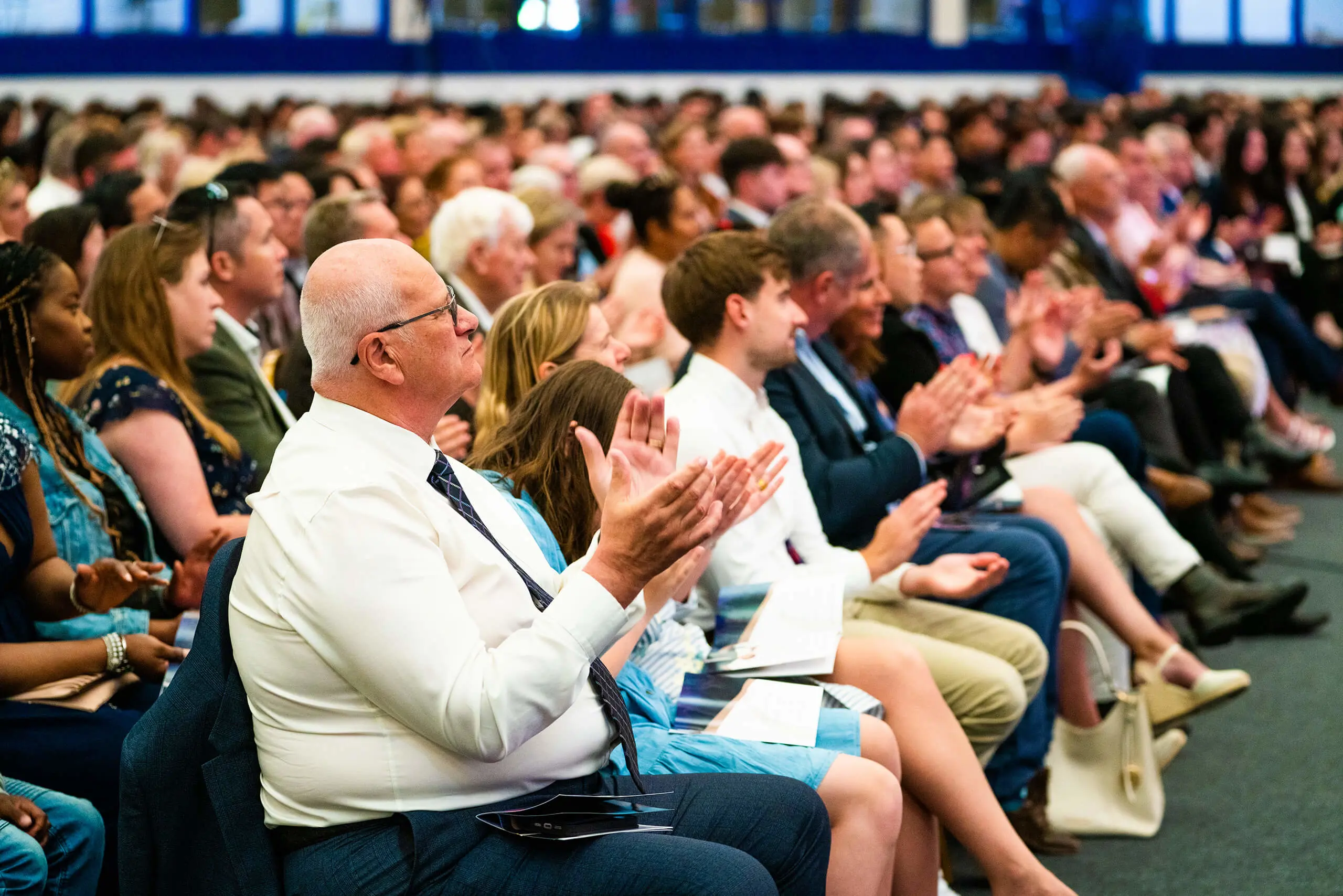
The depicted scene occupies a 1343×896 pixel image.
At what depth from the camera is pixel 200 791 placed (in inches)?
65.0

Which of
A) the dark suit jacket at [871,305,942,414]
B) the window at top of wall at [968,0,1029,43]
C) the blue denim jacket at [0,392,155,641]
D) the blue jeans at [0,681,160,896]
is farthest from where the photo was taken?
the window at top of wall at [968,0,1029,43]

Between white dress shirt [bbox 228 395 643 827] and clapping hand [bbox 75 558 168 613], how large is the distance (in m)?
0.67

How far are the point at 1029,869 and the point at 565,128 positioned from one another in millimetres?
7314

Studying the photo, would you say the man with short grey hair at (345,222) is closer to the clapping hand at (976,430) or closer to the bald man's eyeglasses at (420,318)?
the clapping hand at (976,430)

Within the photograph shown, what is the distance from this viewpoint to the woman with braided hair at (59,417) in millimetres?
2391

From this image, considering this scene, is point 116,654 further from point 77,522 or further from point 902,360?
point 902,360

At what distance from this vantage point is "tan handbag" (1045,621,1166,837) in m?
3.04

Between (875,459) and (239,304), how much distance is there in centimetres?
144

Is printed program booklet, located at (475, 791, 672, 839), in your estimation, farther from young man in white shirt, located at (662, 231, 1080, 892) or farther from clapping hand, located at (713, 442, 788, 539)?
young man in white shirt, located at (662, 231, 1080, 892)

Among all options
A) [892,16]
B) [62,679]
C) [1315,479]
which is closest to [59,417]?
[62,679]

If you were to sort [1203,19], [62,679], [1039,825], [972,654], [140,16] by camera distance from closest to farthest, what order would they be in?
1. [62,679]
2. [972,654]
3. [1039,825]
4. [140,16]
5. [1203,19]

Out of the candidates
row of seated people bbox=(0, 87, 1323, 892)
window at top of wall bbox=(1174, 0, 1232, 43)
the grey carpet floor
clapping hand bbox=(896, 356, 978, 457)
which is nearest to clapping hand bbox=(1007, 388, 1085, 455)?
row of seated people bbox=(0, 87, 1323, 892)

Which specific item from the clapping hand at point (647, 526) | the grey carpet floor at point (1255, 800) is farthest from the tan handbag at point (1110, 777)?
the clapping hand at point (647, 526)

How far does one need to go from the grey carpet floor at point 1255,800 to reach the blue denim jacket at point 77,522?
1.61m
